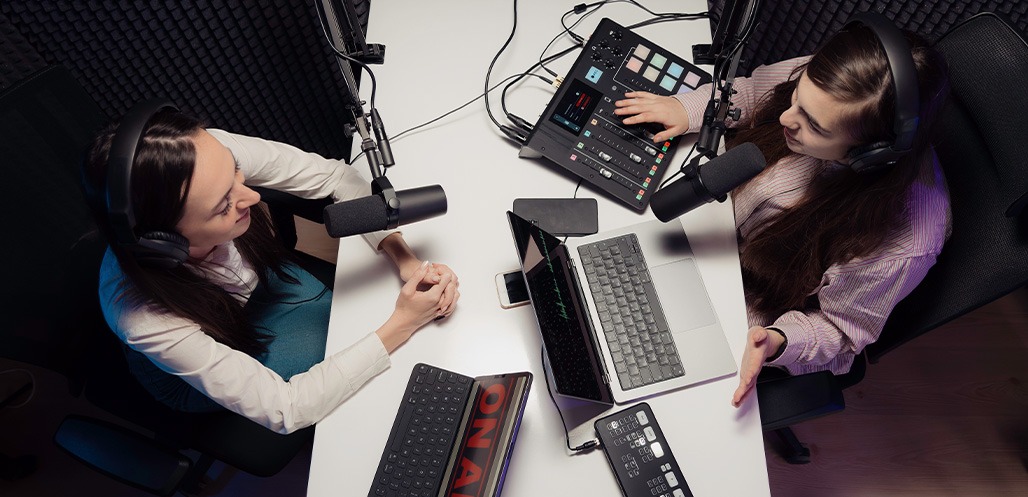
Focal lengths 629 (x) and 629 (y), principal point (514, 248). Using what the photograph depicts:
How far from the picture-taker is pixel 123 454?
3.81 ft

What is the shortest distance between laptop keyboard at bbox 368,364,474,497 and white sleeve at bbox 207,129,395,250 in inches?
12.8

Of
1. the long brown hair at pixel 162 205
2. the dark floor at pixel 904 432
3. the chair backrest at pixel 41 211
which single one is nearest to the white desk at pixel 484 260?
the long brown hair at pixel 162 205

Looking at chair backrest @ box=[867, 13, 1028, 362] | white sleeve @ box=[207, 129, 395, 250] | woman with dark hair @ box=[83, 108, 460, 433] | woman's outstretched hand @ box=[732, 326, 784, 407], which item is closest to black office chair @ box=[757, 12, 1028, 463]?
chair backrest @ box=[867, 13, 1028, 362]

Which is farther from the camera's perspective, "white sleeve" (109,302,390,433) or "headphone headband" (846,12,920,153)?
"white sleeve" (109,302,390,433)

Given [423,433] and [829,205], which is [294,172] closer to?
[423,433]

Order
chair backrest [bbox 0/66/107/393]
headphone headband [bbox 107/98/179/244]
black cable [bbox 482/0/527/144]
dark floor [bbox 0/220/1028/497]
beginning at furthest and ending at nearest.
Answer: dark floor [bbox 0/220/1028/497] → black cable [bbox 482/0/527/144] → chair backrest [bbox 0/66/107/393] → headphone headband [bbox 107/98/179/244]

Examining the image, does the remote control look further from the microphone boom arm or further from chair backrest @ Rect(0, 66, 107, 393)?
chair backrest @ Rect(0, 66, 107, 393)

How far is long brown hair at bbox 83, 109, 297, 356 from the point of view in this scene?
954 mm

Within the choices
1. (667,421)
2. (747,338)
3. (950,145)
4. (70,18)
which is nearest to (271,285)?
(70,18)

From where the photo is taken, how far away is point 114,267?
1072mm

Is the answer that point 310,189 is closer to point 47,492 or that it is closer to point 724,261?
point 724,261

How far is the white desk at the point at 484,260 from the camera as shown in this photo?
43.6 inches

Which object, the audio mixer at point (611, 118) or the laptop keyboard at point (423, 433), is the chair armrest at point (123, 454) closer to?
the laptop keyboard at point (423, 433)

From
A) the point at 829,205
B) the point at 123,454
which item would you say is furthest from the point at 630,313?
the point at 123,454
